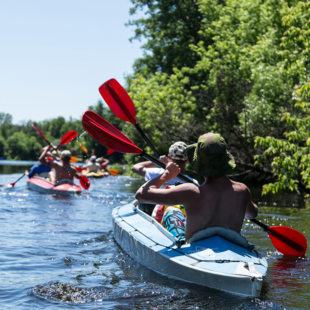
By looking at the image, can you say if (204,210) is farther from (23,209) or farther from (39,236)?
(23,209)

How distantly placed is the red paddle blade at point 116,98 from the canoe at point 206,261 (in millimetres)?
1546

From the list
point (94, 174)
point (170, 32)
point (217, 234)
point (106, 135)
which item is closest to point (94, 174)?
point (94, 174)

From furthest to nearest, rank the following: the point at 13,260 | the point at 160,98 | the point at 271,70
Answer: the point at 160,98
the point at 271,70
the point at 13,260

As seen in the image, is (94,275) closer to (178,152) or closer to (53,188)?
(178,152)

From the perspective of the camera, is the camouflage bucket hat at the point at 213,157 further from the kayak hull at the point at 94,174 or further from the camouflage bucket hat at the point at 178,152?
the kayak hull at the point at 94,174

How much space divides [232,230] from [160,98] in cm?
1466

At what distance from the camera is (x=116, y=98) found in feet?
16.8

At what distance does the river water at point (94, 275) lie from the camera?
10.6 ft

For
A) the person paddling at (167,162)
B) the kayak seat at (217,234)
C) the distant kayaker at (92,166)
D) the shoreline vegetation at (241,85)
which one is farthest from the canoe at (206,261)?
the distant kayaker at (92,166)

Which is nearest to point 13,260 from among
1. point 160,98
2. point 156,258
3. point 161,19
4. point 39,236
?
point 39,236

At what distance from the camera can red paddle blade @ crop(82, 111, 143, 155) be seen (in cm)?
450

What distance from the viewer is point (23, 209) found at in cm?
877

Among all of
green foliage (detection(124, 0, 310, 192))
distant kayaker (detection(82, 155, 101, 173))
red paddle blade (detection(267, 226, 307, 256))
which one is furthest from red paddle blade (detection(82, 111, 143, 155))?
distant kayaker (detection(82, 155, 101, 173))

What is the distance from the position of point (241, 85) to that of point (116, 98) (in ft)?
36.6
